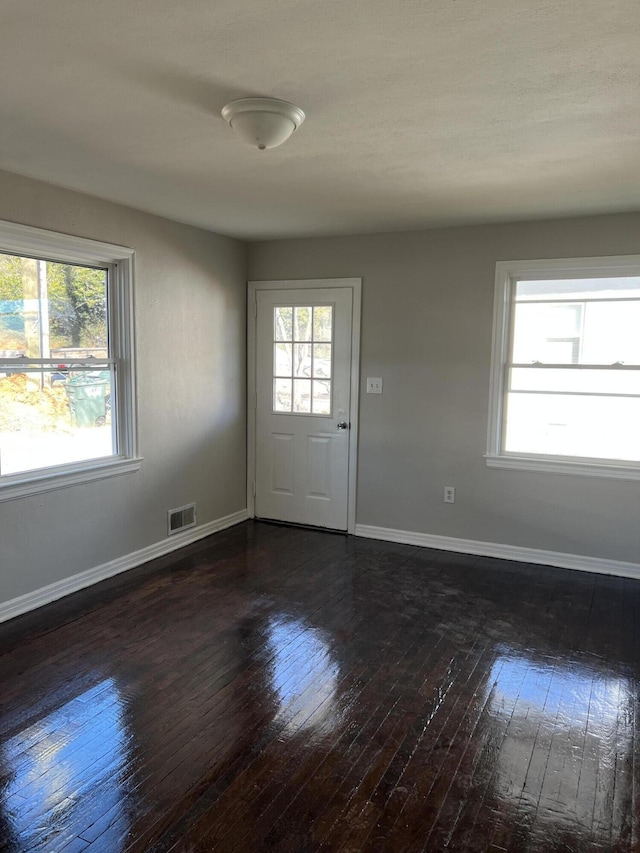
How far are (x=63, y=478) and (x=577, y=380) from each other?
134 inches

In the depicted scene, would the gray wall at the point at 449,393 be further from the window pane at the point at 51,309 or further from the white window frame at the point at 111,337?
the window pane at the point at 51,309

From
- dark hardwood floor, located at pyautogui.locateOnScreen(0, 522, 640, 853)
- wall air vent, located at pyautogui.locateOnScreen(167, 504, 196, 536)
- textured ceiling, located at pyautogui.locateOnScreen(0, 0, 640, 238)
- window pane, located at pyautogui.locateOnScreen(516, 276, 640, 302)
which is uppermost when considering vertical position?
textured ceiling, located at pyautogui.locateOnScreen(0, 0, 640, 238)

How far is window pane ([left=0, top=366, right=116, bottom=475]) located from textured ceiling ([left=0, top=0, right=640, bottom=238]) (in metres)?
1.13

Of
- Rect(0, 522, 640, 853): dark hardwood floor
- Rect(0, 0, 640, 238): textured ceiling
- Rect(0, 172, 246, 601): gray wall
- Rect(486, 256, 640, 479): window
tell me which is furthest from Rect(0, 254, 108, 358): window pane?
Rect(486, 256, 640, 479): window

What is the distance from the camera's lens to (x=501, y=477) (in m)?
4.35

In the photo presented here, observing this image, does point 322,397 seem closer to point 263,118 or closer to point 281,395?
point 281,395

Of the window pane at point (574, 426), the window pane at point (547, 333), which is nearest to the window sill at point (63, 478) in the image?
the window pane at point (574, 426)

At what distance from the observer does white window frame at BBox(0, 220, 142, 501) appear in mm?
3256

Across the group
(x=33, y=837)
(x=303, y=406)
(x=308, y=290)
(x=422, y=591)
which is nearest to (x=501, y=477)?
(x=422, y=591)

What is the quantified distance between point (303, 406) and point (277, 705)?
2860 millimetres

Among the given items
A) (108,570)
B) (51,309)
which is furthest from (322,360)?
(108,570)

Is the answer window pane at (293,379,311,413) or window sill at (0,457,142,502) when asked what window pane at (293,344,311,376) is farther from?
window sill at (0,457,142,502)

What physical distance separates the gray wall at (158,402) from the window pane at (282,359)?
0.30 metres

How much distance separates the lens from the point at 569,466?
13.5 ft
